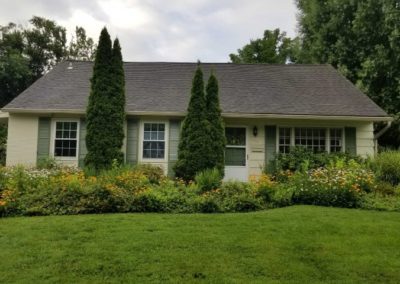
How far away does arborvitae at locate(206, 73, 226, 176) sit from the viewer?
36.2 feet

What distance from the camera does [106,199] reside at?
7344 millimetres

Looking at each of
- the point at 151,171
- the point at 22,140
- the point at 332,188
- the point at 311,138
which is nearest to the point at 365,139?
the point at 311,138

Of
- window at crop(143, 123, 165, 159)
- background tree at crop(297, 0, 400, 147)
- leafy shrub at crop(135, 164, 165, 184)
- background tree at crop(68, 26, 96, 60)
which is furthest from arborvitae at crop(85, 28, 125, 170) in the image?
background tree at crop(68, 26, 96, 60)

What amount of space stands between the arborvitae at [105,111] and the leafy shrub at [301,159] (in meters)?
5.03

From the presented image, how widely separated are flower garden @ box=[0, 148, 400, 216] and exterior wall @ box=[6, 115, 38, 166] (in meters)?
3.59

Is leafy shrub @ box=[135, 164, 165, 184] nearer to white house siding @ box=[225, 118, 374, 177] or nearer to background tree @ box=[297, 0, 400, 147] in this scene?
white house siding @ box=[225, 118, 374, 177]

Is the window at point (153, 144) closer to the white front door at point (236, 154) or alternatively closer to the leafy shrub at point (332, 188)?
the white front door at point (236, 154)

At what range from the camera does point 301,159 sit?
11.6 metres

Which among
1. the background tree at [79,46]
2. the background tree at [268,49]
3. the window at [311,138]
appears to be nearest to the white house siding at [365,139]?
the window at [311,138]

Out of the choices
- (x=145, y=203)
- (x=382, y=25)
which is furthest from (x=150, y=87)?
(x=382, y=25)

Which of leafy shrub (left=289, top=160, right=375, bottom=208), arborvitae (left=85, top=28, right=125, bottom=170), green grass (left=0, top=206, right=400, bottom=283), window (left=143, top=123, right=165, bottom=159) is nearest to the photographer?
green grass (left=0, top=206, right=400, bottom=283)

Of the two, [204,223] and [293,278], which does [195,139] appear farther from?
[293,278]

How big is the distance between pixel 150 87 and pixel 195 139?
161 inches

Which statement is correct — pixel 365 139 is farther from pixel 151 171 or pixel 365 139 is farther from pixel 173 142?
pixel 151 171
